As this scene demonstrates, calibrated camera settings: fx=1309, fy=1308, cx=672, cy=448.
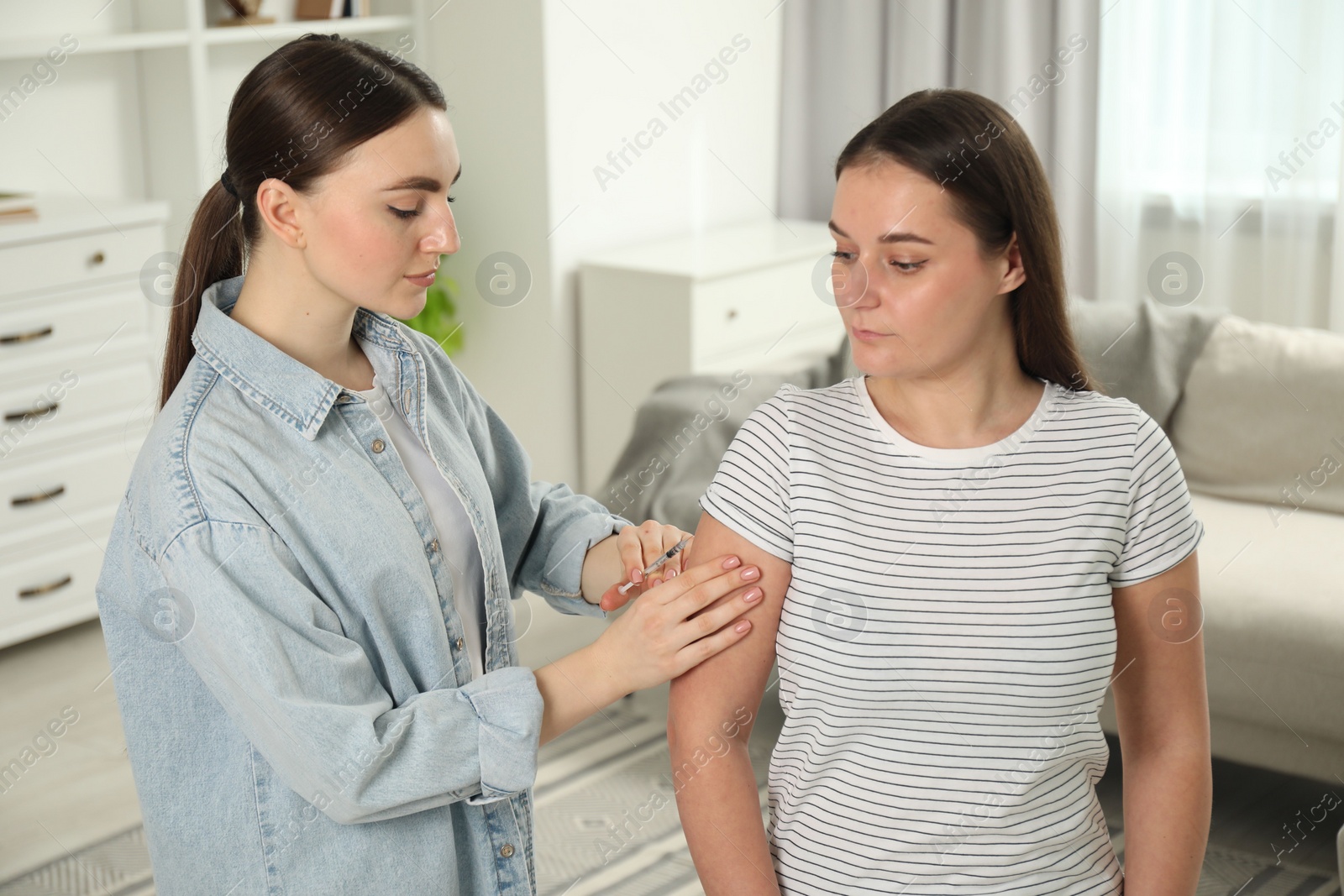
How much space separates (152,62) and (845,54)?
7.25 feet

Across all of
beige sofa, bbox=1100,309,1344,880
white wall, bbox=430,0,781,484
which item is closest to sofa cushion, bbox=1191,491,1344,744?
beige sofa, bbox=1100,309,1344,880

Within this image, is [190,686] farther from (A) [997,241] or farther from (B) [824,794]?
(A) [997,241]

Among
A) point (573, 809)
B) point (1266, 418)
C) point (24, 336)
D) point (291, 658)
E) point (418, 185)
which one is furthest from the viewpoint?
point (24, 336)

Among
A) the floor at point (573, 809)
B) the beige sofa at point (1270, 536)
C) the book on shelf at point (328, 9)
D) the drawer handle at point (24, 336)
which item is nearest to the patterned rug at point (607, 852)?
the floor at point (573, 809)

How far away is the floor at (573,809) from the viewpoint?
2.32 meters

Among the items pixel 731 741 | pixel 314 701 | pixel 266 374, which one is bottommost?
pixel 731 741

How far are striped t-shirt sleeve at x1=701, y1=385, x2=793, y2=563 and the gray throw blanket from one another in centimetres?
173

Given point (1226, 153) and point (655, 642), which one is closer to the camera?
point (655, 642)

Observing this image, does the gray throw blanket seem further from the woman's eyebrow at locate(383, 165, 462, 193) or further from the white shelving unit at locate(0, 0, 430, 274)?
the woman's eyebrow at locate(383, 165, 462, 193)

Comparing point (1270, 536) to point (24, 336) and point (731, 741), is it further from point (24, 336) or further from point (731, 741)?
point (24, 336)

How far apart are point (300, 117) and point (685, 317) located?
2.75 m

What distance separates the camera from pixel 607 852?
2.41 metres

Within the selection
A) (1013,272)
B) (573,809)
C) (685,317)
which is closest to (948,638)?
(1013,272)

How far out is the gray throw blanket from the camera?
302 centimetres
